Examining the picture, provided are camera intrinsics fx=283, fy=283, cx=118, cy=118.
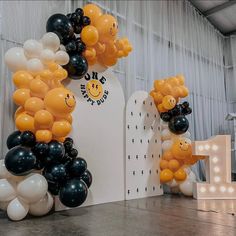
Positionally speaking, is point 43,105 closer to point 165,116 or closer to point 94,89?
point 94,89

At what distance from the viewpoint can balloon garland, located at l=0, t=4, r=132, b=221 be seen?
6.00 ft

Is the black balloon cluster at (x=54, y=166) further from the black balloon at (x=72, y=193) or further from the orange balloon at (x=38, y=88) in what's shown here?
the orange balloon at (x=38, y=88)

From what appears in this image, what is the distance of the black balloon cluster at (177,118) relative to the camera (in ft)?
9.51

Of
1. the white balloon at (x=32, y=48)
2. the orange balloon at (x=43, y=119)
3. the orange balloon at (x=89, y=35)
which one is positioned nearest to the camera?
the orange balloon at (x=43, y=119)

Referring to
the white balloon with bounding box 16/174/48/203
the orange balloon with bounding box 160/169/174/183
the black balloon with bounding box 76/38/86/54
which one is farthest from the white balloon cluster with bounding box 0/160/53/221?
the orange balloon with bounding box 160/169/174/183

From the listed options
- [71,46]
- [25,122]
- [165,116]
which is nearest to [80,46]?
[71,46]

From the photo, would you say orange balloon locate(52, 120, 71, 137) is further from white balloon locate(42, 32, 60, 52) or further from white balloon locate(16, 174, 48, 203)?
white balloon locate(42, 32, 60, 52)

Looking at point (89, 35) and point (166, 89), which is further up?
point (89, 35)

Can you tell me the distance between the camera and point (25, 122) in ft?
6.31

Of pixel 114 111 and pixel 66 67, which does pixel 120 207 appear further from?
pixel 66 67

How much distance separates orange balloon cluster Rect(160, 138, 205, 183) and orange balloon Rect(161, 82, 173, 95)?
50 cm

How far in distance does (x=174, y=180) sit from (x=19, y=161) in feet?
5.63

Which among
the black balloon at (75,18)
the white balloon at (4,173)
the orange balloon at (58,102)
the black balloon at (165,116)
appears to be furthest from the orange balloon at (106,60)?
the white balloon at (4,173)

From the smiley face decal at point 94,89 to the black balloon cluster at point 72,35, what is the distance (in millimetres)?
213
